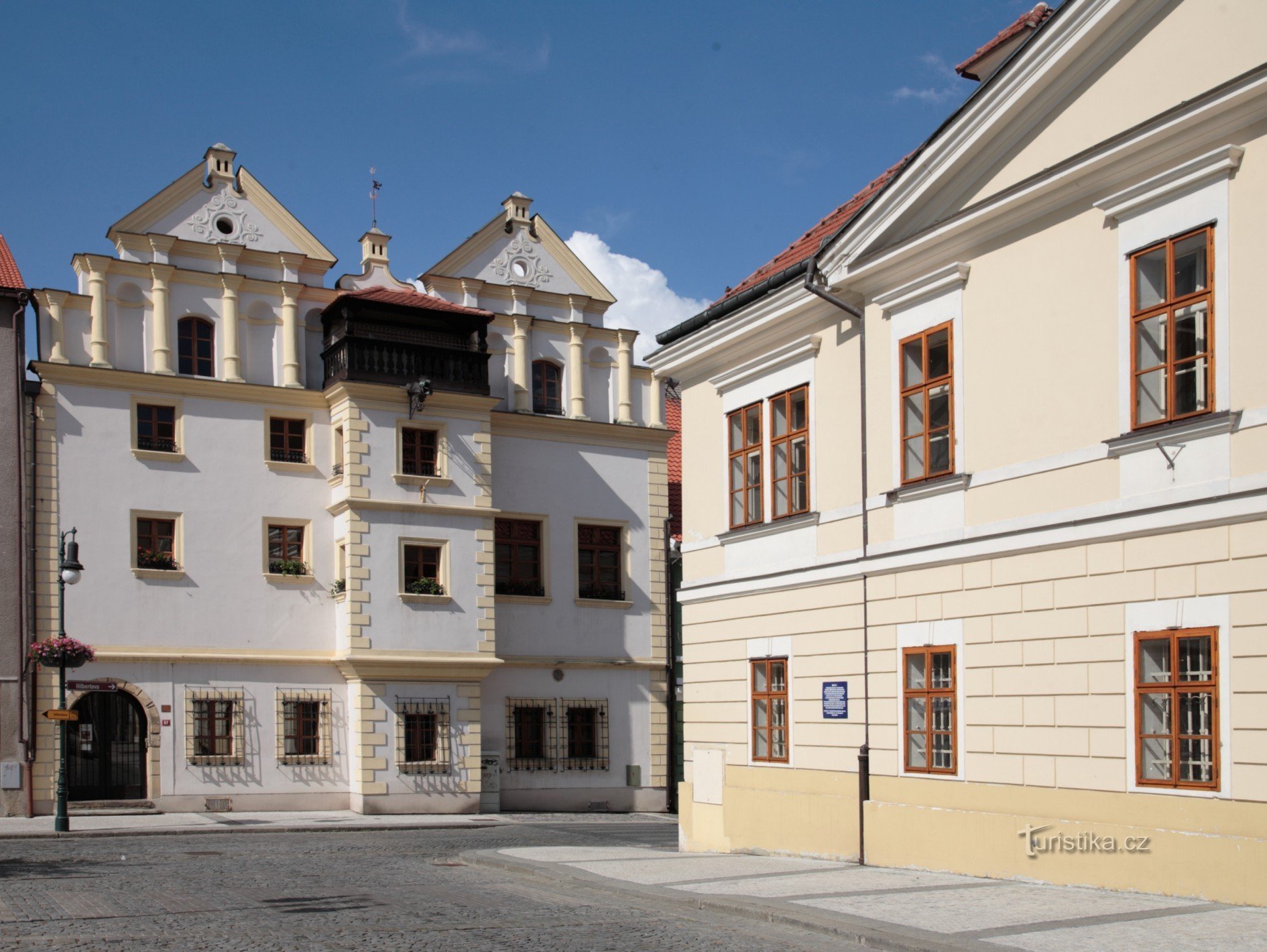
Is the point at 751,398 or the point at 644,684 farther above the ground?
the point at 751,398

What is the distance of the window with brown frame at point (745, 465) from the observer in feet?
63.3

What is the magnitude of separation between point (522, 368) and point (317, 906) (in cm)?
2327

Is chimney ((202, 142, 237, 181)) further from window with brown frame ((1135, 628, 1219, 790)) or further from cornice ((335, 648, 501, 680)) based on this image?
window with brown frame ((1135, 628, 1219, 790))

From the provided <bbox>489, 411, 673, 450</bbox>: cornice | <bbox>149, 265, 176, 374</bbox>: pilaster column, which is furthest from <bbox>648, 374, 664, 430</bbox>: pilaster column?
<bbox>149, 265, 176, 374</bbox>: pilaster column

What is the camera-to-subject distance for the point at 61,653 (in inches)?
1057

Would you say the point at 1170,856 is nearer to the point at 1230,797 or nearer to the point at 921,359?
the point at 1230,797

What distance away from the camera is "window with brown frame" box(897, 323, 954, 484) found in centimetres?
1578

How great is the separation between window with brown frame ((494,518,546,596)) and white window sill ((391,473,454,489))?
86.5 inches

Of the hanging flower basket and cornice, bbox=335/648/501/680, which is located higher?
the hanging flower basket

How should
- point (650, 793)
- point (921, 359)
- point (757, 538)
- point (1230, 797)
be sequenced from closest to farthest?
point (1230, 797)
point (921, 359)
point (757, 538)
point (650, 793)

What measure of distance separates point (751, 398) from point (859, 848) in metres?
6.03

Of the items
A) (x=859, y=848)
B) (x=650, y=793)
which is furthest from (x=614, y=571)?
(x=859, y=848)

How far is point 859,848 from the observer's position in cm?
1645
